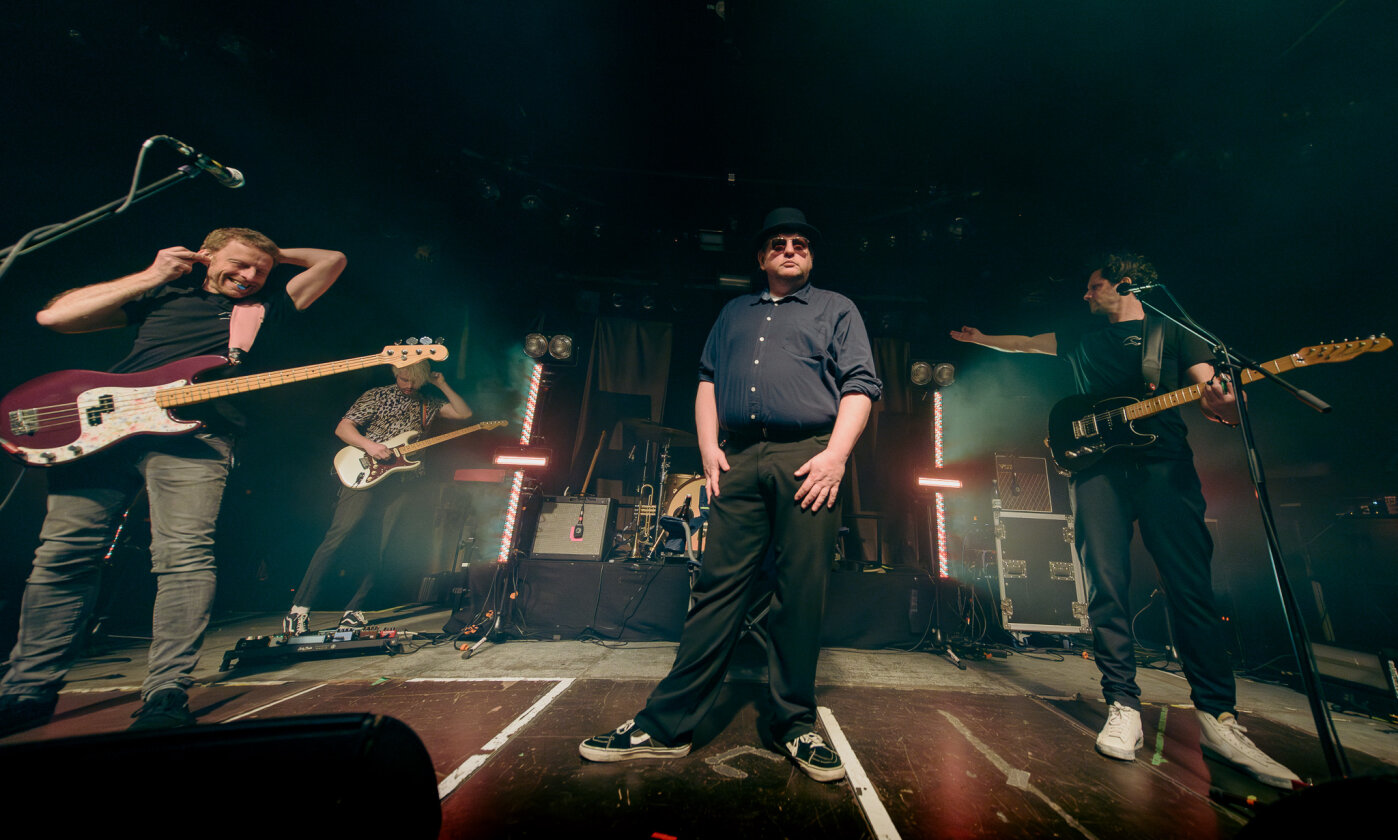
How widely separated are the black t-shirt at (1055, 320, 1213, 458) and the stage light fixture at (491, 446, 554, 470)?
475 centimetres

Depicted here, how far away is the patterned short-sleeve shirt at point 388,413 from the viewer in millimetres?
4605

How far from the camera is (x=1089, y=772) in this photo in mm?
1859

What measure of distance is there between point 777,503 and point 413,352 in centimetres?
372

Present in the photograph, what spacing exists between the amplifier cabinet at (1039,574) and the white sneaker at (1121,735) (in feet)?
10.00

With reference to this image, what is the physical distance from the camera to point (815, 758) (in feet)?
5.50

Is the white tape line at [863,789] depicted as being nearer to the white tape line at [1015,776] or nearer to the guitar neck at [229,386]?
the white tape line at [1015,776]

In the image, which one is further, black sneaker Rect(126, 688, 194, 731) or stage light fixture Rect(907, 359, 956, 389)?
stage light fixture Rect(907, 359, 956, 389)

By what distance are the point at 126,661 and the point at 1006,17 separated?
8.50 meters

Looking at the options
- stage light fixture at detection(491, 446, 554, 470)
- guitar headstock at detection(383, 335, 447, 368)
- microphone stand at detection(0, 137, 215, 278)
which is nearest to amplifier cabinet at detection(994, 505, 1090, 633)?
stage light fixture at detection(491, 446, 554, 470)

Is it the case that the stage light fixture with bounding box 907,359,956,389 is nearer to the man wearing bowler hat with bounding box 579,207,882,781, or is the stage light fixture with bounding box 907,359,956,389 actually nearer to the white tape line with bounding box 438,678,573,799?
the man wearing bowler hat with bounding box 579,207,882,781

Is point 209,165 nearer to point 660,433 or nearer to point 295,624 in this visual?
point 295,624

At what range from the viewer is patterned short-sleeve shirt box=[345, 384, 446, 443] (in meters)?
4.61

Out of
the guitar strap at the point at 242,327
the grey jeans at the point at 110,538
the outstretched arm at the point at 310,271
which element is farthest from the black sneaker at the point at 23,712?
the outstretched arm at the point at 310,271

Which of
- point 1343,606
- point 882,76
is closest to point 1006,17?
point 882,76
